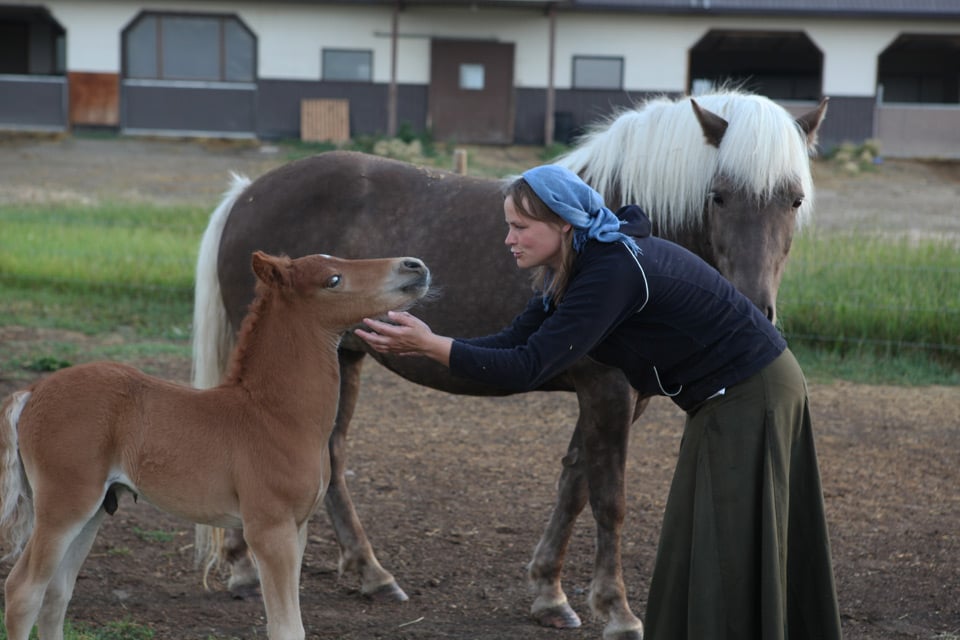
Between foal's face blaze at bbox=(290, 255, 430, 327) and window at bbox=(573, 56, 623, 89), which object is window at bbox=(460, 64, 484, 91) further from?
foal's face blaze at bbox=(290, 255, 430, 327)

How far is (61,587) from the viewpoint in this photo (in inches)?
141

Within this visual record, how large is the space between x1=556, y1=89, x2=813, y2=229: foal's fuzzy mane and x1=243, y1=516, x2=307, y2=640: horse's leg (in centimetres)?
209

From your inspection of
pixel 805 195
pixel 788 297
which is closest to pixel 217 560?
pixel 805 195

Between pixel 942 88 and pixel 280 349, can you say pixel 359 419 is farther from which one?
pixel 942 88

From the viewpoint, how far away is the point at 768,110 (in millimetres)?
4301

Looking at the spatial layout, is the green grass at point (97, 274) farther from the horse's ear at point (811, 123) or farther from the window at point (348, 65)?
the window at point (348, 65)

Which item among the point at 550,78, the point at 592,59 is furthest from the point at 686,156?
the point at 592,59

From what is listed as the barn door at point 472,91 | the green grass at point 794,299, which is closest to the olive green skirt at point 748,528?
the green grass at point 794,299

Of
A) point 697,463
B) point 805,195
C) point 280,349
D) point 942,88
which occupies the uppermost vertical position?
point 942,88

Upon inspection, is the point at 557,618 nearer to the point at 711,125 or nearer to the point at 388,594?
the point at 388,594

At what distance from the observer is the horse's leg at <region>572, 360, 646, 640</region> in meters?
4.25

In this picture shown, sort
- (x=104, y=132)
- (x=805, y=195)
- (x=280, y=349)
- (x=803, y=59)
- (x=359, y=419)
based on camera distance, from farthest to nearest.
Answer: (x=803, y=59) < (x=104, y=132) < (x=359, y=419) < (x=805, y=195) < (x=280, y=349)

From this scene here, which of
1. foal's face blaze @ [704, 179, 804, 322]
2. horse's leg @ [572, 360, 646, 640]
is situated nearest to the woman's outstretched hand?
horse's leg @ [572, 360, 646, 640]

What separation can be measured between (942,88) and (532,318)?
29.5 meters
